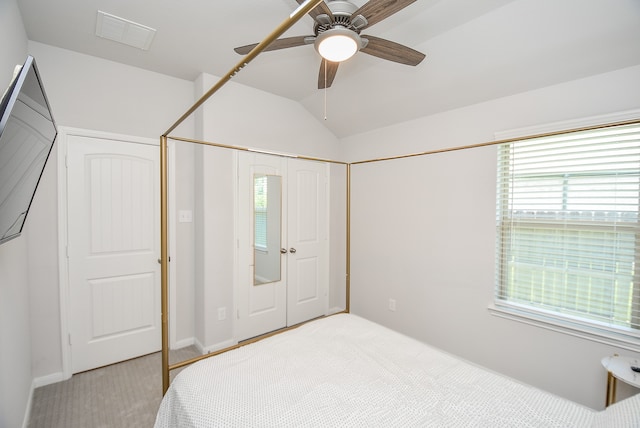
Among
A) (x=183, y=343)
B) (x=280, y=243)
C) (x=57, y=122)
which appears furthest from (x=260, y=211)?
(x=57, y=122)

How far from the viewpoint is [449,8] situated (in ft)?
5.78

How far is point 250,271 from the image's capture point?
297 cm

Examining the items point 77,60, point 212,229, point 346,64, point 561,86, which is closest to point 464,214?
point 561,86

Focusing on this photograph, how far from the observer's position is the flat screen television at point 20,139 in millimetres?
759

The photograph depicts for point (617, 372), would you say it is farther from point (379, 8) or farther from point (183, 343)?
point (183, 343)

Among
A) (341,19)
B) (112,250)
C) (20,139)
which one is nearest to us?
(20,139)

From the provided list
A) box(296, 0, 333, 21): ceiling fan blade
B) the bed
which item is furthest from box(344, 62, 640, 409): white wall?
box(296, 0, 333, 21): ceiling fan blade

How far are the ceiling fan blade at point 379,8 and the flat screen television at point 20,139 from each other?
128cm

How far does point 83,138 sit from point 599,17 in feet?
12.0

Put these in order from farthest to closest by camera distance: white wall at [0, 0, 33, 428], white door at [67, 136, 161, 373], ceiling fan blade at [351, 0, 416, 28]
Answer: white door at [67, 136, 161, 373] < white wall at [0, 0, 33, 428] < ceiling fan blade at [351, 0, 416, 28]

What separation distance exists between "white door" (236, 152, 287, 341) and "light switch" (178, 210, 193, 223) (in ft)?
1.58

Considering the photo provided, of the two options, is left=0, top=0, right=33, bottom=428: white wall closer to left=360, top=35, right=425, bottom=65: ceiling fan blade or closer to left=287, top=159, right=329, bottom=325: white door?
left=360, top=35, right=425, bottom=65: ceiling fan blade

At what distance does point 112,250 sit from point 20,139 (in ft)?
6.22

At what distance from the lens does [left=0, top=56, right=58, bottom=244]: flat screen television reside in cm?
76
